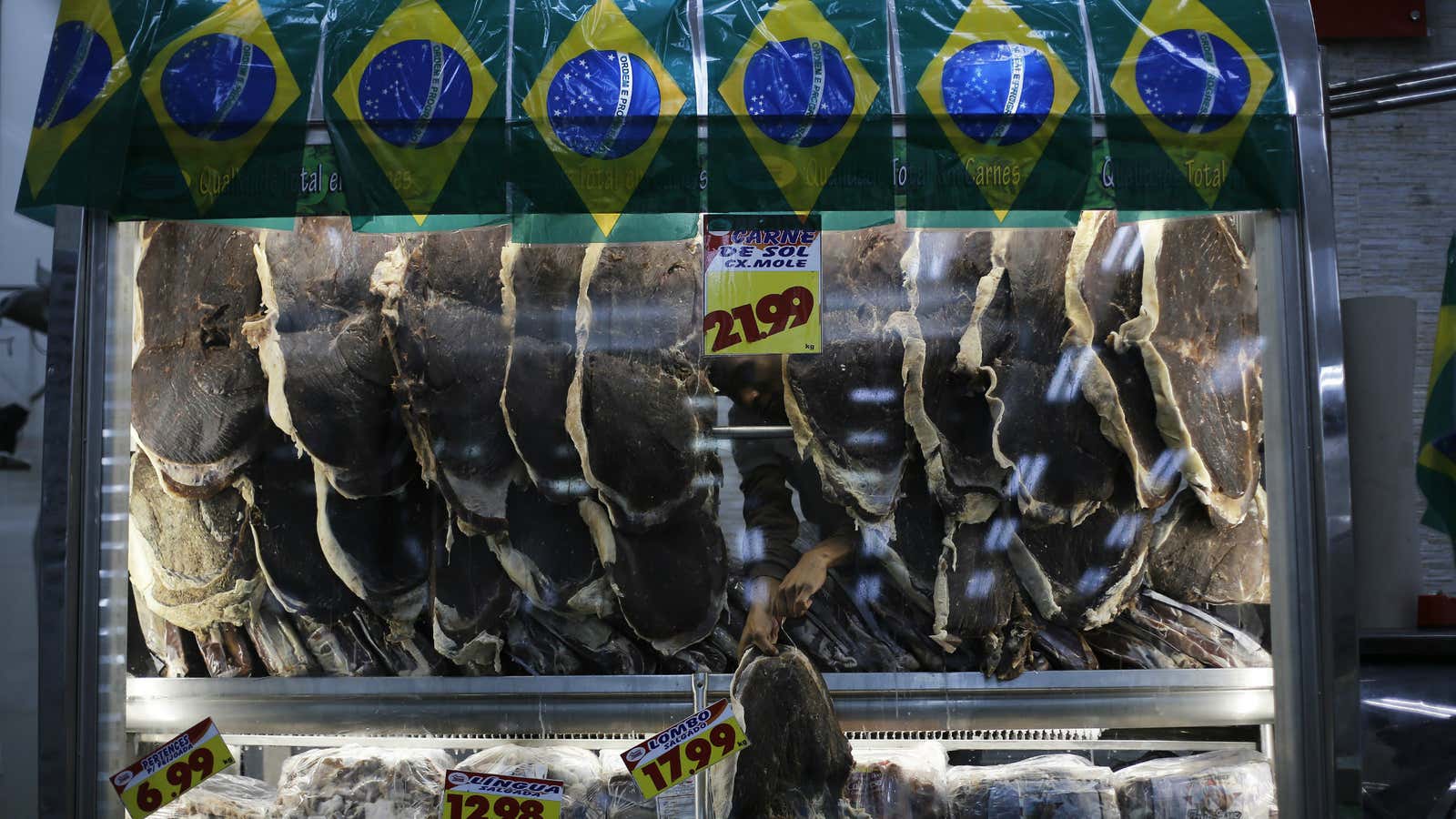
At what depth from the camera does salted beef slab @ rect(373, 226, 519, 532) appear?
98.1 inches

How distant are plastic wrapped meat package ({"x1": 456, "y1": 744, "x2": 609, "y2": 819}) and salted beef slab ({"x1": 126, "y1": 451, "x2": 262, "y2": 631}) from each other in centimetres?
77

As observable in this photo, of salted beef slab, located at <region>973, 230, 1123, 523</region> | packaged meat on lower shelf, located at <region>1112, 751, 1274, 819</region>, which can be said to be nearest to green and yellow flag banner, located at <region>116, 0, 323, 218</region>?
salted beef slab, located at <region>973, 230, 1123, 523</region>

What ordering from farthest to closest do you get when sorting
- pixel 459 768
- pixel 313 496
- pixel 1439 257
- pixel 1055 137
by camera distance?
pixel 1439 257, pixel 313 496, pixel 459 768, pixel 1055 137

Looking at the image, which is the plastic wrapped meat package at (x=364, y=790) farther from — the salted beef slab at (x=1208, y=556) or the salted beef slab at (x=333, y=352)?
the salted beef slab at (x=1208, y=556)

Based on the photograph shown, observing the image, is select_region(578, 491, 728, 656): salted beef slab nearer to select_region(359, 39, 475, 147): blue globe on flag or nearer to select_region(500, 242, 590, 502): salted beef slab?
select_region(500, 242, 590, 502): salted beef slab

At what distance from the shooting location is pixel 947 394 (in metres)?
2.54

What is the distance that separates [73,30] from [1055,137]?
2202mm

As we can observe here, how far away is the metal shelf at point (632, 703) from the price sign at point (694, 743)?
0.07 meters

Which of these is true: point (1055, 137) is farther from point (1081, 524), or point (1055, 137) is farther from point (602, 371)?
point (602, 371)

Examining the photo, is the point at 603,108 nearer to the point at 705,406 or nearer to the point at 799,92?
the point at 799,92

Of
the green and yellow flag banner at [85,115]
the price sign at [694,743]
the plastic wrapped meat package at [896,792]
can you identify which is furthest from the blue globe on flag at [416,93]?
the plastic wrapped meat package at [896,792]

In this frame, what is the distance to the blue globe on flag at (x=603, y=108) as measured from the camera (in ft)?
7.48

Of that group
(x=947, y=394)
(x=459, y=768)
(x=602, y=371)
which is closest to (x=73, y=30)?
(x=602, y=371)

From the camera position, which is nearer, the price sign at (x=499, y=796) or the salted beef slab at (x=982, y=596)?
the price sign at (x=499, y=796)
